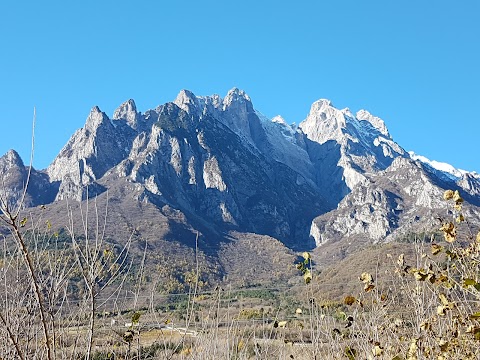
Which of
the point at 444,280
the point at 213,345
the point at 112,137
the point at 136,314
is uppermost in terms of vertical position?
the point at 112,137

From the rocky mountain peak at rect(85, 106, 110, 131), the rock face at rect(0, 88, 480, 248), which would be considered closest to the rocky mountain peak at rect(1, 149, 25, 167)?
the rock face at rect(0, 88, 480, 248)

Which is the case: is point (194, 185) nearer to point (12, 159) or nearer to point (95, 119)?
point (95, 119)

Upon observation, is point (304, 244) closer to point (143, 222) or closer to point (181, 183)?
point (181, 183)

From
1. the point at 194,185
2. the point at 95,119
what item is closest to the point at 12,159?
the point at 95,119

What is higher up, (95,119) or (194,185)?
(95,119)

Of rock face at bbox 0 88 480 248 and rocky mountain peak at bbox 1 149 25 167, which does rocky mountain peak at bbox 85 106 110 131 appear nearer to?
rock face at bbox 0 88 480 248

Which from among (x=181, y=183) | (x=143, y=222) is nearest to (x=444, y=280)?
(x=143, y=222)

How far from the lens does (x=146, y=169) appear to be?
16188cm

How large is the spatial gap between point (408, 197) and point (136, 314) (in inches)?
7189

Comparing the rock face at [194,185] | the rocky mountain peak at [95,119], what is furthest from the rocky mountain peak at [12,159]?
the rocky mountain peak at [95,119]

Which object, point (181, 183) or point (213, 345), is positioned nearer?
point (213, 345)

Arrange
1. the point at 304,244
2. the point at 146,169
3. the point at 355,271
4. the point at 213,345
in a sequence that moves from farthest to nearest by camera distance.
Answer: the point at 304,244, the point at 146,169, the point at 355,271, the point at 213,345

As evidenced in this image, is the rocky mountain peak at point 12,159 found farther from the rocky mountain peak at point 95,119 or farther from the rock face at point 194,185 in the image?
the rocky mountain peak at point 95,119

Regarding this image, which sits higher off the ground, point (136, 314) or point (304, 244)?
point (304, 244)
